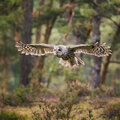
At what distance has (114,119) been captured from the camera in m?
8.00

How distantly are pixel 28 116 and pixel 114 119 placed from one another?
8.07ft

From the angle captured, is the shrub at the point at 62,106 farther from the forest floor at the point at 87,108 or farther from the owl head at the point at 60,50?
the owl head at the point at 60,50

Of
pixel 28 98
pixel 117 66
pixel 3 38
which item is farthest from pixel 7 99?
pixel 117 66

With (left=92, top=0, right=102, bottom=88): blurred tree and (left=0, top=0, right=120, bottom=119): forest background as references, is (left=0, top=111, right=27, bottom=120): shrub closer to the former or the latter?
(left=0, top=0, right=120, bottom=119): forest background

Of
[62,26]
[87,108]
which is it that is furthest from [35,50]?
[62,26]

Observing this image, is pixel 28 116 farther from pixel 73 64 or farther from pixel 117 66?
pixel 117 66

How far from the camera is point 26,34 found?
50.0 feet

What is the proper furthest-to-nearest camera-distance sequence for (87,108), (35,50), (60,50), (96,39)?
(96,39) < (87,108) < (35,50) < (60,50)

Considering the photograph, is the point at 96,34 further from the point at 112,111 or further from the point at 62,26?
the point at 112,111

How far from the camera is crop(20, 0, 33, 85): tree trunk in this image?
50.1 feet

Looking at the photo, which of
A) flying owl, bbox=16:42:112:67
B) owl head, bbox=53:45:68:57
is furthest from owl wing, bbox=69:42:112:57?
owl head, bbox=53:45:68:57

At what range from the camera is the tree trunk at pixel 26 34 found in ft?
50.1

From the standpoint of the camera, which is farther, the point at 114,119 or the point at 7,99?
the point at 7,99

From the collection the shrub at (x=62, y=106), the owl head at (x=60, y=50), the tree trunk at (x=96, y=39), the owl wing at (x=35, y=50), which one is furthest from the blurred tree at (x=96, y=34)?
the owl head at (x=60, y=50)
